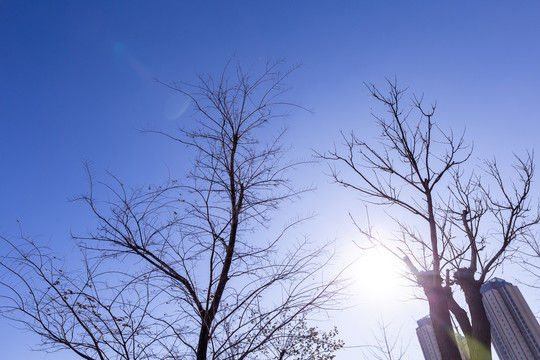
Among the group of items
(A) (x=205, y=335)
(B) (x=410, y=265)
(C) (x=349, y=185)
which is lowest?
(A) (x=205, y=335)

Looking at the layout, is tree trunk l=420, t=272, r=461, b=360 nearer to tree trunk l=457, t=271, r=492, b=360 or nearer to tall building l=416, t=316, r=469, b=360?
tree trunk l=457, t=271, r=492, b=360

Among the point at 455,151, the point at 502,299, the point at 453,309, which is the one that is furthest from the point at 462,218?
the point at 502,299

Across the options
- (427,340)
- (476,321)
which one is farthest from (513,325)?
(476,321)

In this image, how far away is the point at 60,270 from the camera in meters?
2.81

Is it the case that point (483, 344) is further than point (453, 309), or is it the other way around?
point (453, 309)

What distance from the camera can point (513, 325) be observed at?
6075 cm

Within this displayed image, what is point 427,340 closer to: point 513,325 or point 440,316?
point 513,325

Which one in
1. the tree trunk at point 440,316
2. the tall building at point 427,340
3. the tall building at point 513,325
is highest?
the tall building at point 513,325

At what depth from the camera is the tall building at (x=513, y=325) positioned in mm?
54719

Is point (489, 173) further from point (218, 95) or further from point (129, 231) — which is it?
point (129, 231)

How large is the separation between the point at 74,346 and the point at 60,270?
72 centimetres

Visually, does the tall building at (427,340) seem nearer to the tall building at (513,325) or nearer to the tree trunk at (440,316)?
the tall building at (513,325)

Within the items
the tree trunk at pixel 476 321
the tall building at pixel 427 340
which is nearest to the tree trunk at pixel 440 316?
the tree trunk at pixel 476 321

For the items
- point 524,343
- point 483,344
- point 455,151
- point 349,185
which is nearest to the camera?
point 483,344
